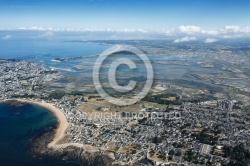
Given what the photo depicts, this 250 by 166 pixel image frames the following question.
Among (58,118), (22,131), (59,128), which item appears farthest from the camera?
(58,118)

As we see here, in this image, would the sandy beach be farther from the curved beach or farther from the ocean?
the ocean

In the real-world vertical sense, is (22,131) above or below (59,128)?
below

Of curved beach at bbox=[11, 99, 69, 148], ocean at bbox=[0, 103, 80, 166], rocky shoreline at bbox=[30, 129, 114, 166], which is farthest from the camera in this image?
curved beach at bbox=[11, 99, 69, 148]

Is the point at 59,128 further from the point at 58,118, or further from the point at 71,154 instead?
the point at 71,154

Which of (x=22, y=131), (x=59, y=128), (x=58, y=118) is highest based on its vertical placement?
(x=58, y=118)

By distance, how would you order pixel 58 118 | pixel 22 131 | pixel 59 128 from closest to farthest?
pixel 22 131
pixel 59 128
pixel 58 118

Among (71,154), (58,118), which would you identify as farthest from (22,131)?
(71,154)

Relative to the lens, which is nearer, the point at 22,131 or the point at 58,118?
the point at 22,131

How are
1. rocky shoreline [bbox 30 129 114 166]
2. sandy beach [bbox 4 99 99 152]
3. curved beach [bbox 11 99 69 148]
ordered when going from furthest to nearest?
curved beach [bbox 11 99 69 148]
sandy beach [bbox 4 99 99 152]
rocky shoreline [bbox 30 129 114 166]

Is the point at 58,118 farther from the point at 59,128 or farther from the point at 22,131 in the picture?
the point at 22,131

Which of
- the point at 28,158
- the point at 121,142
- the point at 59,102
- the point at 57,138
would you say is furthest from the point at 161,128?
the point at 59,102

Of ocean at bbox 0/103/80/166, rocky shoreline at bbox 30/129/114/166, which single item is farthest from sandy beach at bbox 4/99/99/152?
ocean at bbox 0/103/80/166

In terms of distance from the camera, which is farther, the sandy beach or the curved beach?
the curved beach

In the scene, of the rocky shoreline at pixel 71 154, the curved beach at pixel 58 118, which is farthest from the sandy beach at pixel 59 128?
the rocky shoreline at pixel 71 154
